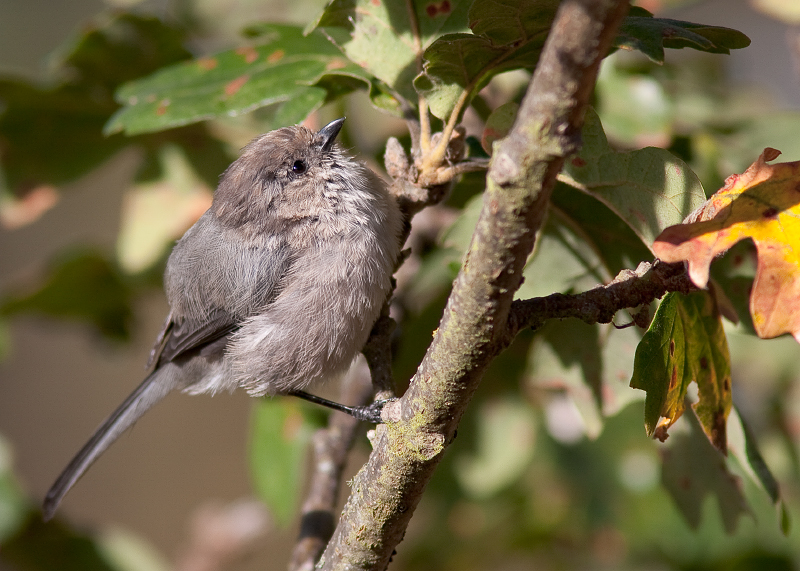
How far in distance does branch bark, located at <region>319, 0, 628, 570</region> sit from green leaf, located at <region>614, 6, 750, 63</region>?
359 mm

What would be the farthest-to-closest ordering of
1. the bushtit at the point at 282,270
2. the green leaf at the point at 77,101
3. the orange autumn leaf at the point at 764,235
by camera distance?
the green leaf at the point at 77,101
the bushtit at the point at 282,270
the orange autumn leaf at the point at 764,235

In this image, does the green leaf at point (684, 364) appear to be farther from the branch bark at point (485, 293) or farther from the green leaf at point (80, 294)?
the green leaf at point (80, 294)

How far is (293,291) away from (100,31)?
0.95 m

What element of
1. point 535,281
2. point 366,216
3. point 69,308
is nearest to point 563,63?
point 535,281

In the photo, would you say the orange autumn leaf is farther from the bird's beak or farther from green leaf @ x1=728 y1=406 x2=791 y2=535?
the bird's beak

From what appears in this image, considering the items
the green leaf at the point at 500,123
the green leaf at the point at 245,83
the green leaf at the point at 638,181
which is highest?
the green leaf at the point at 245,83

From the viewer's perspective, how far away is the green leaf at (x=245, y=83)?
4.84 feet

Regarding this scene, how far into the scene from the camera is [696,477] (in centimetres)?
151

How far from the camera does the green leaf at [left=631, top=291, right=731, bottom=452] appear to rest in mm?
1006

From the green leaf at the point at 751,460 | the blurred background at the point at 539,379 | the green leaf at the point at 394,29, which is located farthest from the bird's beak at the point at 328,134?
the green leaf at the point at 751,460

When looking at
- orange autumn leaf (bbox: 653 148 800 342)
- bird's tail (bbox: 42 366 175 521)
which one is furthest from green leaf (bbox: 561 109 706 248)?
bird's tail (bbox: 42 366 175 521)

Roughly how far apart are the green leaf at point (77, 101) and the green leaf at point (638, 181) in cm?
137

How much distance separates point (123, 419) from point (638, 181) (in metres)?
1.70

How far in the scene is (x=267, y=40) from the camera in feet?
5.86
